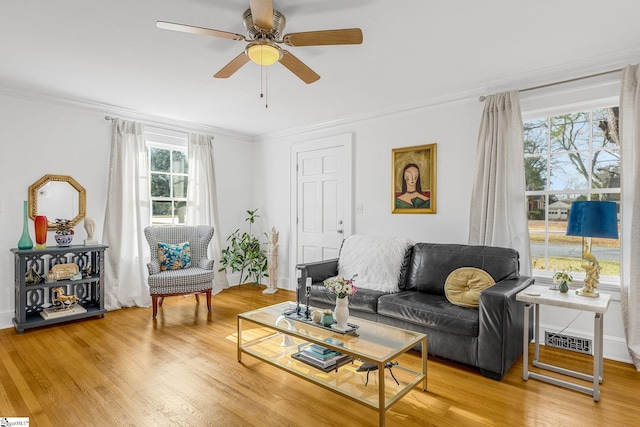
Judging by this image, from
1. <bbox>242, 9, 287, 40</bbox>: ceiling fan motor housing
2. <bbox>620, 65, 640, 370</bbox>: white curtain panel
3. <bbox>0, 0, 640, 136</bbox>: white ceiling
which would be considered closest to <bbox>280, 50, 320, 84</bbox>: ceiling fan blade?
<bbox>242, 9, 287, 40</bbox>: ceiling fan motor housing

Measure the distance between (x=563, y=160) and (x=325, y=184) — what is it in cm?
276

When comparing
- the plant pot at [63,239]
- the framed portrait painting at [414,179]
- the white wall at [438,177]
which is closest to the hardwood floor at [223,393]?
the white wall at [438,177]

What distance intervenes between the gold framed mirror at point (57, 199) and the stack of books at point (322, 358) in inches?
129

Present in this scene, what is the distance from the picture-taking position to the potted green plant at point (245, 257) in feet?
17.6

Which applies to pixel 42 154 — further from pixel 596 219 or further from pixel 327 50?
pixel 596 219

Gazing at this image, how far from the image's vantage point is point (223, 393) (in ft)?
7.67

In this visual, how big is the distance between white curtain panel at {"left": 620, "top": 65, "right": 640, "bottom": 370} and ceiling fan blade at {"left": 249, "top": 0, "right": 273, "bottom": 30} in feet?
9.20

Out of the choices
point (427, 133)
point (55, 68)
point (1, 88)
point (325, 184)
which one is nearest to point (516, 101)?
point (427, 133)

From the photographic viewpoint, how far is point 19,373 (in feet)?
8.50

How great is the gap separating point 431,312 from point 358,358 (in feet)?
3.32

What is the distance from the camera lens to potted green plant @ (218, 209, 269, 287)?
17.6 ft

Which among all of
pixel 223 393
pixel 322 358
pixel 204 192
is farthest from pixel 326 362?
pixel 204 192

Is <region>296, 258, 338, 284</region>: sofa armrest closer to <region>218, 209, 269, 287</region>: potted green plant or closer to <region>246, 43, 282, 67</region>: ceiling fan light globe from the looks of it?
<region>218, 209, 269, 287</region>: potted green plant

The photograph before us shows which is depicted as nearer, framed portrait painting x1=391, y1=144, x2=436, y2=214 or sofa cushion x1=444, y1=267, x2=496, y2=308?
sofa cushion x1=444, y1=267, x2=496, y2=308
